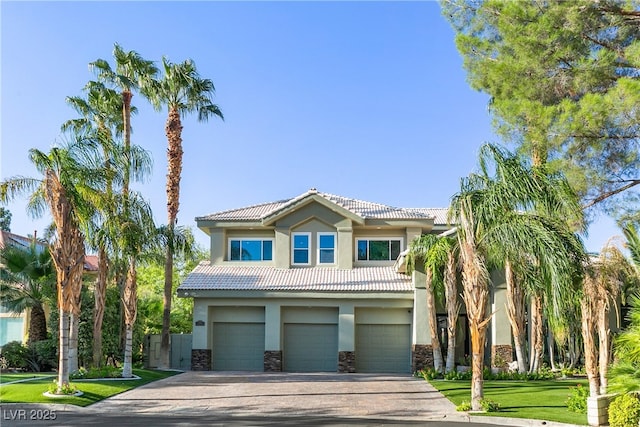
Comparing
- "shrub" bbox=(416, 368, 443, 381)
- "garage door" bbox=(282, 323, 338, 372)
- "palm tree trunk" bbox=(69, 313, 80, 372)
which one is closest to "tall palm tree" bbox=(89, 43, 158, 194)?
"palm tree trunk" bbox=(69, 313, 80, 372)

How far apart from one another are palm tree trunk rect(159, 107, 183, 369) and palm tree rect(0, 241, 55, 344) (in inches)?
184

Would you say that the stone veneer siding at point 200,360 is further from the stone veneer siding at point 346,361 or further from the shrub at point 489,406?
the shrub at point 489,406

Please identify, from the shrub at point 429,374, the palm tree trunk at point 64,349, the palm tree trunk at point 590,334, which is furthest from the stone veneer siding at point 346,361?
the palm tree trunk at point 590,334

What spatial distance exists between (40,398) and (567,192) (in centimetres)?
1480

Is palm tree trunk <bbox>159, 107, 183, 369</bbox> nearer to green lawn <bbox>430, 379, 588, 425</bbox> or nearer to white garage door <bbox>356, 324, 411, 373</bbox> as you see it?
white garage door <bbox>356, 324, 411, 373</bbox>

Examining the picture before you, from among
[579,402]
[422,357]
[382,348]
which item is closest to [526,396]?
[579,402]

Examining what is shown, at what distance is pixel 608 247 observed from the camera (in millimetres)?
15258

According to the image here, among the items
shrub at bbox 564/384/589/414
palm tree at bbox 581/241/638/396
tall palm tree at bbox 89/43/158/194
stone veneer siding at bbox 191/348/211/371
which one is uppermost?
tall palm tree at bbox 89/43/158/194

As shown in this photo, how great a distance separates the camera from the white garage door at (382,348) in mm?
28500

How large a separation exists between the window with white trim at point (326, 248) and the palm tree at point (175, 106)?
692 cm

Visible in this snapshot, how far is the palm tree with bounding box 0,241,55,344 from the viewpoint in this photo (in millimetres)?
26547

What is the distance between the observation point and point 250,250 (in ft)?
103

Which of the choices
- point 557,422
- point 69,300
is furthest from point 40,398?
point 557,422

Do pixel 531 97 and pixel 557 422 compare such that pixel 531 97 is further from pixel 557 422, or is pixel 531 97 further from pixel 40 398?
pixel 40 398
